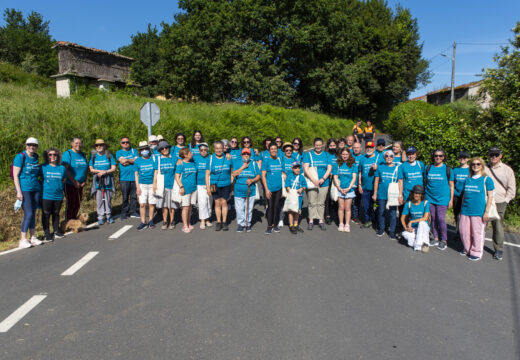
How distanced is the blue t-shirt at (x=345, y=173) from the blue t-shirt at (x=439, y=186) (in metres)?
1.54

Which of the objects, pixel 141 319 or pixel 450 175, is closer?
pixel 141 319

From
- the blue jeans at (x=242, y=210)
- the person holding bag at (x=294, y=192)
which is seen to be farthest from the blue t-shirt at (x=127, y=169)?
the person holding bag at (x=294, y=192)

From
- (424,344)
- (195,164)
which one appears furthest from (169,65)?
(424,344)

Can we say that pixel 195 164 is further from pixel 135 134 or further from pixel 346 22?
pixel 346 22

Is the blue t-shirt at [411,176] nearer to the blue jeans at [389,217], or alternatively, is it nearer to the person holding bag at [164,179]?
the blue jeans at [389,217]

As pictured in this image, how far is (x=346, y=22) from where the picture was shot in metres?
36.1

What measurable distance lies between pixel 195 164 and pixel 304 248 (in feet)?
9.48

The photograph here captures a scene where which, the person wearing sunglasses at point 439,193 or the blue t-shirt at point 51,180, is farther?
the blue t-shirt at point 51,180

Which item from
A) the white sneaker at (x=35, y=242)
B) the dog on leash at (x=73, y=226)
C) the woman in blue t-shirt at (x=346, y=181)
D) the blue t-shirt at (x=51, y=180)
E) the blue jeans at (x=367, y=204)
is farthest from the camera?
the blue jeans at (x=367, y=204)

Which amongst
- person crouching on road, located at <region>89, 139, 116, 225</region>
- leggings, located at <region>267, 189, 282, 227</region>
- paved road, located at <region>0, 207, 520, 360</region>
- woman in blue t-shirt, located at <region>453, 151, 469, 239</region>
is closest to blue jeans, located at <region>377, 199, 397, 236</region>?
paved road, located at <region>0, 207, 520, 360</region>

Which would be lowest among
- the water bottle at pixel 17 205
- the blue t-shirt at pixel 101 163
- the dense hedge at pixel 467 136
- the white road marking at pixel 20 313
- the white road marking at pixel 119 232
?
the white road marking at pixel 119 232

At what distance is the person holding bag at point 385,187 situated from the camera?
266 inches

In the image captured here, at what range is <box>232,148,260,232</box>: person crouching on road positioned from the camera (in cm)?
718

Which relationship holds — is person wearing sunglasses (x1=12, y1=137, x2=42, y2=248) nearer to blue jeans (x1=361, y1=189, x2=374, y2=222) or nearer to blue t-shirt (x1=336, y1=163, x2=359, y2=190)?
blue t-shirt (x1=336, y1=163, x2=359, y2=190)
